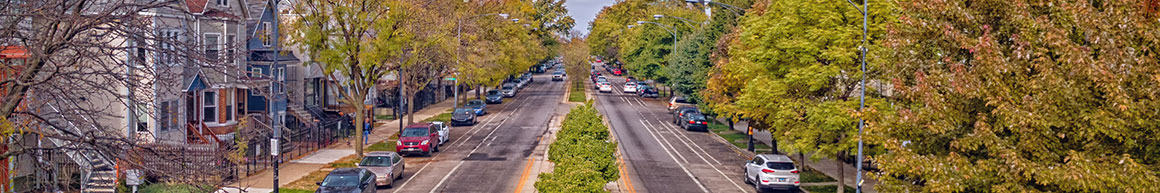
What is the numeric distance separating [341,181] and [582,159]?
8.14 meters

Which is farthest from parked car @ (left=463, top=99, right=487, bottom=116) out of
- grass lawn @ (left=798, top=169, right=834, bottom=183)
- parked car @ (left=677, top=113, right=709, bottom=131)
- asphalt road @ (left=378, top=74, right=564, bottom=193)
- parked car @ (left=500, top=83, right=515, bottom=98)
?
grass lawn @ (left=798, top=169, right=834, bottom=183)

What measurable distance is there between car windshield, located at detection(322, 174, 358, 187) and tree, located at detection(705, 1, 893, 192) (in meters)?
12.6

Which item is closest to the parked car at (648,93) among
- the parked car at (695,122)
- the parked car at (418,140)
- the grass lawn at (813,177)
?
the parked car at (695,122)

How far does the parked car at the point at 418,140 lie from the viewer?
39.0 metres

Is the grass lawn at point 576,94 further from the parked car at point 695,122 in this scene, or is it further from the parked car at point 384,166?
the parked car at point 384,166

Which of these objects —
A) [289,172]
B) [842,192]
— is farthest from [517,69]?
[842,192]

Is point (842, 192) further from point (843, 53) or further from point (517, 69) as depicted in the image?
point (517, 69)

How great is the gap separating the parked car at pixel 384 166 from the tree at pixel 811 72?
456 inches

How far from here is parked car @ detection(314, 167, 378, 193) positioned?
25.3 m

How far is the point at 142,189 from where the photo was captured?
25.1 meters

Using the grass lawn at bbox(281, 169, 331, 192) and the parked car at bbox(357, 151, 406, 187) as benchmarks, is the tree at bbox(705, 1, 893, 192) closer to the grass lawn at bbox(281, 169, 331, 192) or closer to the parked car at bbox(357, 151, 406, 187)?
the parked car at bbox(357, 151, 406, 187)

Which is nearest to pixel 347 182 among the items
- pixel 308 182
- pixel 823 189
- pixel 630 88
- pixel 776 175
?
pixel 308 182

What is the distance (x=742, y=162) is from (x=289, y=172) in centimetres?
1872

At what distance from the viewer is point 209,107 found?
37.5m
